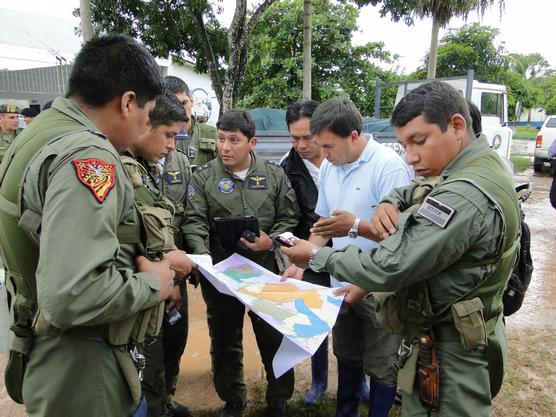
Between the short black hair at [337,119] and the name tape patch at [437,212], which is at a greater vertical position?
the short black hair at [337,119]

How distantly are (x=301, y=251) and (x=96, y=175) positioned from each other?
1.00 meters

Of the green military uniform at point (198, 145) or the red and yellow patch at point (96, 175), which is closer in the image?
the red and yellow patch at point (96, 175)

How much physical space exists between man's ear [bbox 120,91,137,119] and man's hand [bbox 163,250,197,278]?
61 centimetres

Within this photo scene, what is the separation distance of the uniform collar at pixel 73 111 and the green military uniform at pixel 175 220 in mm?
1215

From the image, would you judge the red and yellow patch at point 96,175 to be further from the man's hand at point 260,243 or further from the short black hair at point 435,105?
the man's hand at point 260,243

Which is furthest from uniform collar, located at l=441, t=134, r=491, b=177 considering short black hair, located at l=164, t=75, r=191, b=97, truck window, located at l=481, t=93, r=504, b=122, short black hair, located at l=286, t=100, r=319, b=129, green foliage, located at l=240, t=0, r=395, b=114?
green foliage, located at l=240, t=0, r=395, b=114

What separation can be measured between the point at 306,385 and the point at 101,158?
2458mm

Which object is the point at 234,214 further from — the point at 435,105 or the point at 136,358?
the point at 435,105

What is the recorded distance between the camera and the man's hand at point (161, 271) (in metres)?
1.42

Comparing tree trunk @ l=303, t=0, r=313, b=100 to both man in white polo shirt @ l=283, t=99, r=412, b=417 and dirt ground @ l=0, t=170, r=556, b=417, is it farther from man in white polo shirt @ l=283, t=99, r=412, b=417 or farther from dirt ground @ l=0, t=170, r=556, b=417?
man in white polo shirt @ l=283, t=99, r=412, b=417

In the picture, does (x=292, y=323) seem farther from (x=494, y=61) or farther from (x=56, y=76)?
(x=494, y=61)

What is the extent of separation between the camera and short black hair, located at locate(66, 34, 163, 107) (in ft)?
4.34

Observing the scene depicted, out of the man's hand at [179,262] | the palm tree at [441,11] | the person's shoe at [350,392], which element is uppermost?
the palm tree at [441,11]

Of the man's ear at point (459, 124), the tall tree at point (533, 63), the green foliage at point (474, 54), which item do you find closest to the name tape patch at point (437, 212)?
the man's ear at point (459, 124)
